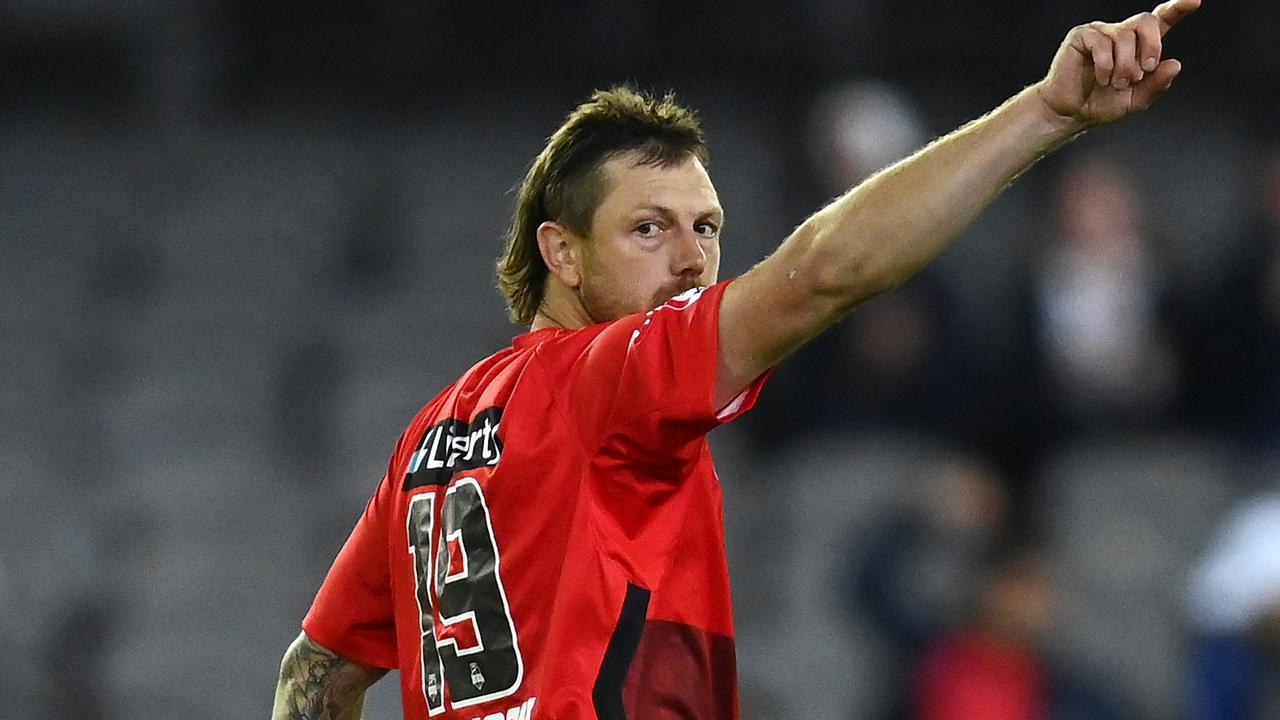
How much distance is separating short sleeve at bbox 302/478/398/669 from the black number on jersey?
342 mm

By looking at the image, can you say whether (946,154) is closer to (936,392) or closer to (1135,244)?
(936,392)

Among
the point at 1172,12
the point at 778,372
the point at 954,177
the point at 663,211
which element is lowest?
the point at 954,177

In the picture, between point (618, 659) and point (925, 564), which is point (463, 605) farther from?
point (925, 564)

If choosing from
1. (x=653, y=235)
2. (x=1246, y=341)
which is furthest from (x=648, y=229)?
(x=1246, y=341)

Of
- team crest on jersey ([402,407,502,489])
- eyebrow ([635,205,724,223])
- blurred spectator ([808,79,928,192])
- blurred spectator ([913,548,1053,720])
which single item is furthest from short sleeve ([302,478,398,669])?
blurred spectator ([808,79,928,192])

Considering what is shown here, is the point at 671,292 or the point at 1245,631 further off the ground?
the point at 671,292

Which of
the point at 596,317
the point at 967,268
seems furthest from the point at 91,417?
the point at 596,317

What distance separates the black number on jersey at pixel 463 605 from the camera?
305 centimetres

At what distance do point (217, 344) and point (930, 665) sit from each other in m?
5.43

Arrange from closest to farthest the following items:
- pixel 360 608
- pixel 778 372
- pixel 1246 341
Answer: pixel 360 608 < pixel 1246 341 < pixel 778 372

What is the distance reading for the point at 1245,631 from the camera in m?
6.14

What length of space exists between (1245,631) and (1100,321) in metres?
1.98

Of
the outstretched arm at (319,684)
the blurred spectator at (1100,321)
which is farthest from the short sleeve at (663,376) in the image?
the blurred spectator at (1100,321)

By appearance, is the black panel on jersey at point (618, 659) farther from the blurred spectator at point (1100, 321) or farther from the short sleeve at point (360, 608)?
the blurred spectator at point (1100, 321)
